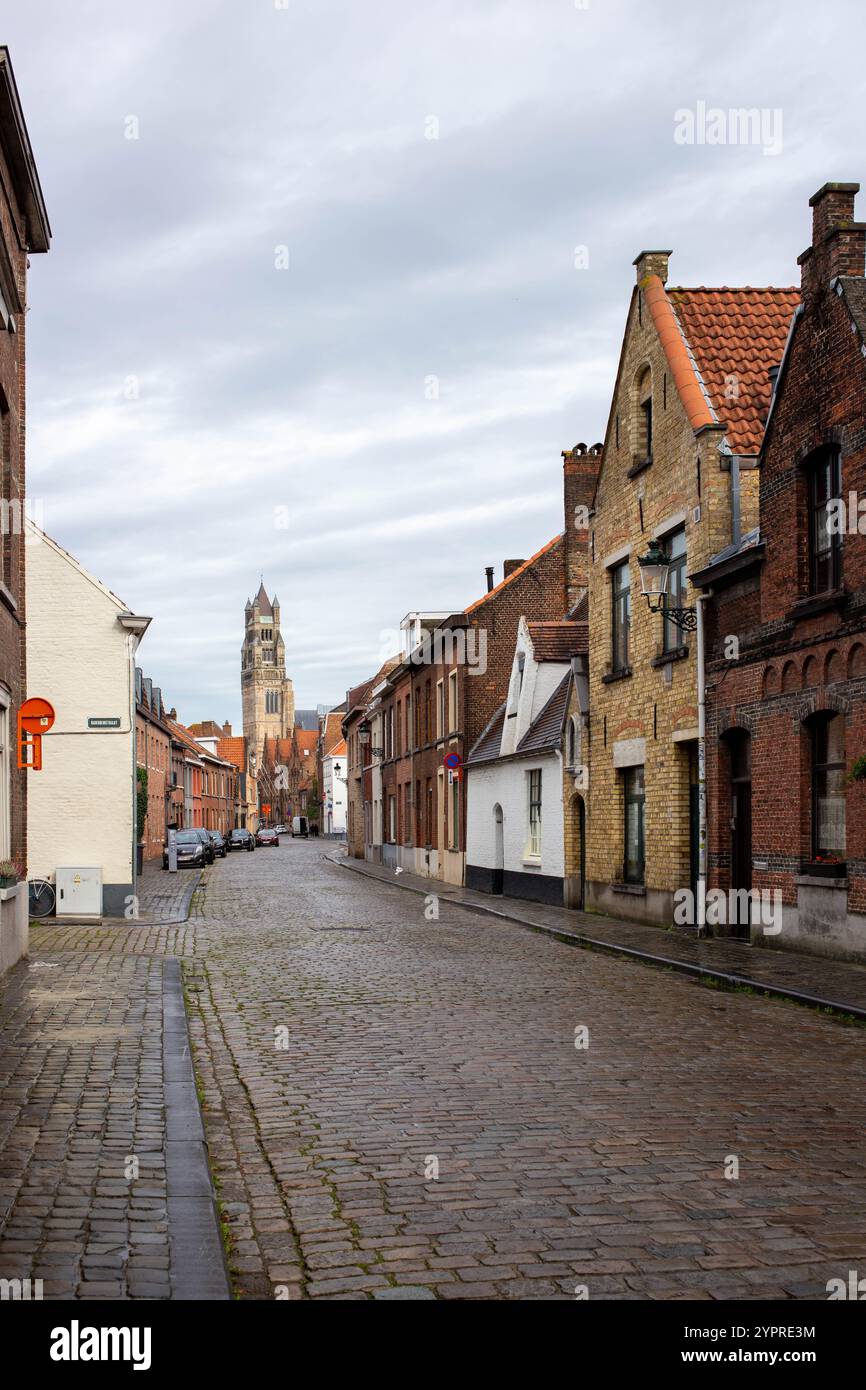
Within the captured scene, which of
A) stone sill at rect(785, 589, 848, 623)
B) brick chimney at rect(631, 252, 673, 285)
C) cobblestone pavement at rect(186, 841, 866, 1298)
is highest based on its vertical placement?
brick chimney at rect(631, 252, 673, 285)

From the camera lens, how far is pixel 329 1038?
33.2 feet

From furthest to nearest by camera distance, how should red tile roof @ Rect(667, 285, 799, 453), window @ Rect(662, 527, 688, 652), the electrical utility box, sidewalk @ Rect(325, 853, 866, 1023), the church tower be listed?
the church tower
the electrical utility box
window @ Rect(662, 527, 688, 652)
red tile roof @ Rect(667, 285, 799, 453)
sidewalk @ Rect(325, 853, 866, 1023)

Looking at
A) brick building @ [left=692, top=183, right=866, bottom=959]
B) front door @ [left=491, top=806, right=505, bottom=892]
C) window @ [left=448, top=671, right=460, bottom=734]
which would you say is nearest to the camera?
brick building @ [left=692, top=183, right=866, bottom=959]

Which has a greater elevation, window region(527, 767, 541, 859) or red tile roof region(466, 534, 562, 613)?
red tile roof region(466, 534, 562, 613)

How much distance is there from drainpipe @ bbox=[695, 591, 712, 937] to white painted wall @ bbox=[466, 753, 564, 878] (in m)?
7.48

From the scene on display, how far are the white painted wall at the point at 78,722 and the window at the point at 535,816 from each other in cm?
891

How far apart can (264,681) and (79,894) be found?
15235 cm

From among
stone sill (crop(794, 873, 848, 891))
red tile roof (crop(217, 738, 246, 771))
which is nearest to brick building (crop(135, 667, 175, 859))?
stone sill (crop(794, 873, 848, 891))

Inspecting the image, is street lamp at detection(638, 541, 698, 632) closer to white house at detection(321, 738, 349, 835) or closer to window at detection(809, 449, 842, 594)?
window at detection(809, 449, 842, 594)

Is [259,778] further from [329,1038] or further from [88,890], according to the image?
[329,1038]

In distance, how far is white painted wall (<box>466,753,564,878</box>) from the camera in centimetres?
2653

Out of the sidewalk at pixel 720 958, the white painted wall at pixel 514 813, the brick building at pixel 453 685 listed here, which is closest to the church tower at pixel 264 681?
the brick building at pixel 453 685

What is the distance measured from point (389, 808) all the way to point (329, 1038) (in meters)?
42.4

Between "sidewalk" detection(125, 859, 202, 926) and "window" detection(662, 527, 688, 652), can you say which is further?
"sidewalk" detection(125, 859, 202, 926)
